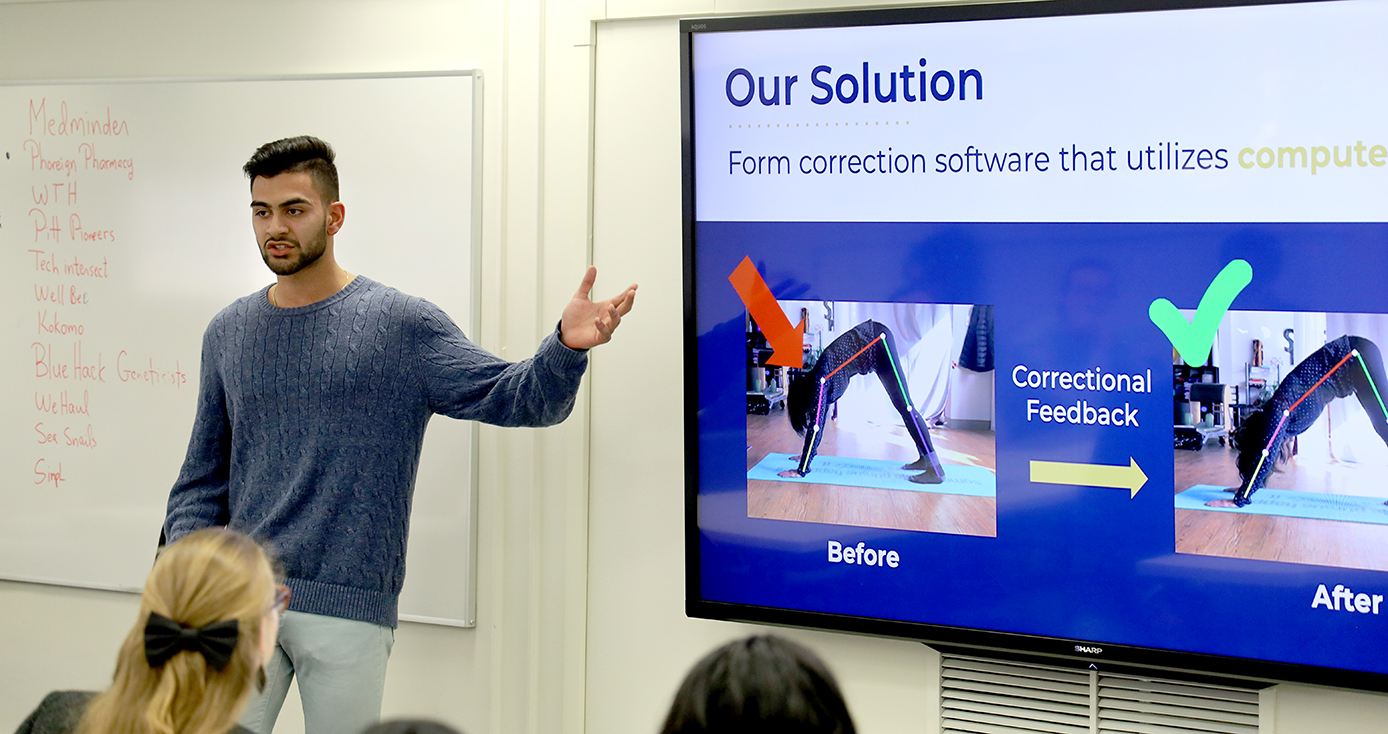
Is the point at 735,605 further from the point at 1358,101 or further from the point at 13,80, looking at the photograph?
the point at 13,80

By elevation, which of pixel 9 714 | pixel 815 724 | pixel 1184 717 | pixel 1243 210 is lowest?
pixel 9 714

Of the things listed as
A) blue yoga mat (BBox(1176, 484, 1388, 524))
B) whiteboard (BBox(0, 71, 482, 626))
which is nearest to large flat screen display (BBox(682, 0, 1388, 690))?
blue yoga mat (BBox(1176, 484, 1388, 524))

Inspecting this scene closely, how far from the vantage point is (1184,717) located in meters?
2.15

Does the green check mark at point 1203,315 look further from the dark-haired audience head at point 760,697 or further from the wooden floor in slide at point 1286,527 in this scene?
the dark-haired audience head at point 760,697

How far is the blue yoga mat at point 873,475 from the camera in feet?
7.09

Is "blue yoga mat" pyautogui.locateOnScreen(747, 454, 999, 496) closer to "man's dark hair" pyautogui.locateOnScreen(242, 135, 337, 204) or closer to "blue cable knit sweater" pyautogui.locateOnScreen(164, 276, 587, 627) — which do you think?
"blue cable knit sweater" pyautogui.locateOnScreen(164, 276, 587, 627)

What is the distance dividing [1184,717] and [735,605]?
1015 millimetres

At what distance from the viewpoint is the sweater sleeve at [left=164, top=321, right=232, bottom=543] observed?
7.05 ft

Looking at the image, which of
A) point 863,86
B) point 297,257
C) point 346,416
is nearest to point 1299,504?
point 863,86

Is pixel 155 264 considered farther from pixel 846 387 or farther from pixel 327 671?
pixel 846 387

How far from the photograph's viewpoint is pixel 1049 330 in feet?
6.94

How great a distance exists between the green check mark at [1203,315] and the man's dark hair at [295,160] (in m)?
1.83

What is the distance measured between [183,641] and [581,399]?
1.37 m

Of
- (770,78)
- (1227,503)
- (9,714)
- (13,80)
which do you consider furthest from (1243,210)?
(9,714)
